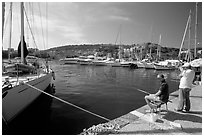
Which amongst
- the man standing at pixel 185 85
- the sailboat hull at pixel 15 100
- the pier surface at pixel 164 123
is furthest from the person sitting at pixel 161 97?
the sailboat hull at pixel 15 100

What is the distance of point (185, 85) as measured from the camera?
484 centimetres

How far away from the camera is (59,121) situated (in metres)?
7.05

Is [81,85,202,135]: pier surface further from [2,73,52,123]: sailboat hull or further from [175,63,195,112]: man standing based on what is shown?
[2,73,52,123]: sailboat hull

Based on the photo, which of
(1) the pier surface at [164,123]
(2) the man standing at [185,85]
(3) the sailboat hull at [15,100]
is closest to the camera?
(1) the pier surface at [164,123]

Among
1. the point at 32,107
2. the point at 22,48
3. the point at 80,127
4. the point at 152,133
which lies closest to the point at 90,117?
the point at 80,127

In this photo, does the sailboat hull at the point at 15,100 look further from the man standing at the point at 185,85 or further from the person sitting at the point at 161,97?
the man standing at the point at 185,85

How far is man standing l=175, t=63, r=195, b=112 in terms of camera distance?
4.77 metres

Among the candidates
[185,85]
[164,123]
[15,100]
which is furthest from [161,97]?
[15,100]

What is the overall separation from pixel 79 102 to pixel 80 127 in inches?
156

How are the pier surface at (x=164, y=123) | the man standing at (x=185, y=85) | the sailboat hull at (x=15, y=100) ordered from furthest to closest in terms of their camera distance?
the sailboat hull at (x=15, y=100) < the man standing at (x=185, y=85) < the pier surface at (x=164, y=123)

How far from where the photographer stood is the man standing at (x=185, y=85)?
4766mm

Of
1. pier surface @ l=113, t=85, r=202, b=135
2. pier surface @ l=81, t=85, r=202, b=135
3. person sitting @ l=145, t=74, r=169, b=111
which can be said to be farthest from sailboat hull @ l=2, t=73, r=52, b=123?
person sitting @ l=145, t=74, r=169, b=111

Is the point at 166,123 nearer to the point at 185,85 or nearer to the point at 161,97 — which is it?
the point at 161,97

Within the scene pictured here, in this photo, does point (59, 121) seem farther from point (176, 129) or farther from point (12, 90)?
point (176, 129)
